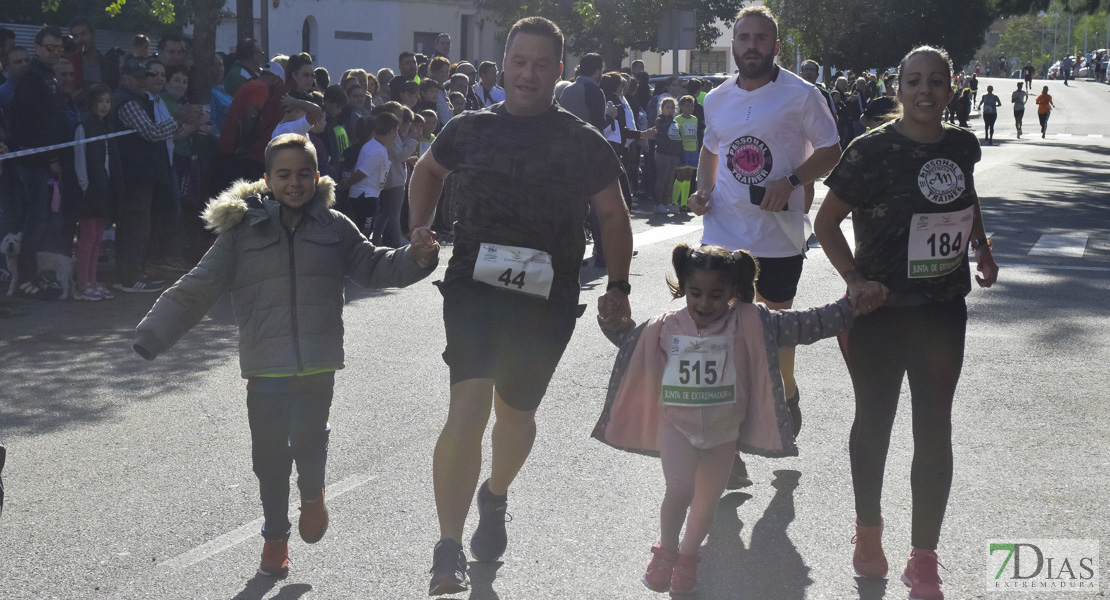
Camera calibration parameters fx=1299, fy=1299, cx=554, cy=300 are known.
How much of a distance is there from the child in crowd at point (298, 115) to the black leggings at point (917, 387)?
743 cm

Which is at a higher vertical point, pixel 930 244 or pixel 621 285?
pixel 930 244

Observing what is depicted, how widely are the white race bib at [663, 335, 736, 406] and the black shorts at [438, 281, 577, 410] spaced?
0.47 m

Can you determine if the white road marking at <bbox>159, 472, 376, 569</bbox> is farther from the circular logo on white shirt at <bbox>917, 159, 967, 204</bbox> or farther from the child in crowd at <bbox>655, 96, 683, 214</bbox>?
Result: the child in crowd at <bbox>655, 96, 683, 214</bbox>

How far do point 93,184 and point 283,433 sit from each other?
635 cm

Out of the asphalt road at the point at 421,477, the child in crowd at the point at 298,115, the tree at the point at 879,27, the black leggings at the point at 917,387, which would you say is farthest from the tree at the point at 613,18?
the black leggings at the point at 917,387

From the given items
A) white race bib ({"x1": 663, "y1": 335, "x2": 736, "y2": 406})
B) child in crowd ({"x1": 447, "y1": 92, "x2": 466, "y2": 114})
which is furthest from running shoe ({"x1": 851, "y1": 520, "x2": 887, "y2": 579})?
child in crowd ({"x1": 447, "y1": 92, "x2": 466, "y2": 114})

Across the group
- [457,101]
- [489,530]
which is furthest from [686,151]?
[489,530]

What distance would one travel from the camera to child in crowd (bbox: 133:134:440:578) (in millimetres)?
4305

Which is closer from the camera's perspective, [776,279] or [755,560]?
[755,560]

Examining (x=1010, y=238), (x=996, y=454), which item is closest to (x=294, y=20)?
(x=1010, y=238)

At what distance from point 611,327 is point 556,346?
0.78ft

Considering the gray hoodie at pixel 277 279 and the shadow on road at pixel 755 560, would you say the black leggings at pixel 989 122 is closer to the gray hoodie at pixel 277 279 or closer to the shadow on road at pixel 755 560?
the shadow on road at pixel 755 560

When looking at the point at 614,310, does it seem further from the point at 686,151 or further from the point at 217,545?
the point at 686,151

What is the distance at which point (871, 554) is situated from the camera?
173 inches
